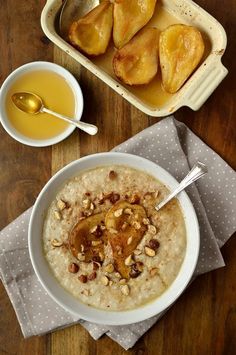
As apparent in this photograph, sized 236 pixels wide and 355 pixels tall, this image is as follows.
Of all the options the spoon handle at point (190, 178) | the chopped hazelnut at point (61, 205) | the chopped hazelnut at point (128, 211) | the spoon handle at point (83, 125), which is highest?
the spoon handle at point (190, 178)

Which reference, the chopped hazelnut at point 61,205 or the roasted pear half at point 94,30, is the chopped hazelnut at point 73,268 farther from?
the roasted pear half at point 94,30

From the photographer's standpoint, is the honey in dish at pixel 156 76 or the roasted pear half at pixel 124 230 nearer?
the roasted pear half at pixel 124 230

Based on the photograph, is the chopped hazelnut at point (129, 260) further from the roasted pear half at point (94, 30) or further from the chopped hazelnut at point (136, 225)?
the roasted pear half at point (94, 30)

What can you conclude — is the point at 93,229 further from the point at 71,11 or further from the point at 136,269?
the point at 71,11

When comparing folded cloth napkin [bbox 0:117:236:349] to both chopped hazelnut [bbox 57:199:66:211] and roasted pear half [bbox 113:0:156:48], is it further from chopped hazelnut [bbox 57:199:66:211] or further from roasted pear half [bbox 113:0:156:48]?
roasted pear half [bbox 113:0:156:48]

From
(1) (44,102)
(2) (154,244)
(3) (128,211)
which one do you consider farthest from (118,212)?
(1) (44,102)

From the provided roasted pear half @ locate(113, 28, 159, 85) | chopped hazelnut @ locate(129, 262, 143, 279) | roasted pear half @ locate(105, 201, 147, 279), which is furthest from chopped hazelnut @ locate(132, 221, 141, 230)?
roasted pear half @ locate(113, 28, 159, 85)

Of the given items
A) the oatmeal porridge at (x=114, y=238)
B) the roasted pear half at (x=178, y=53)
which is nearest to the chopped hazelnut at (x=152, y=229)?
the oatmeal porridge at (x=114, y=238)

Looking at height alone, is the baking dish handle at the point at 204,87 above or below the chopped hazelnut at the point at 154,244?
above
